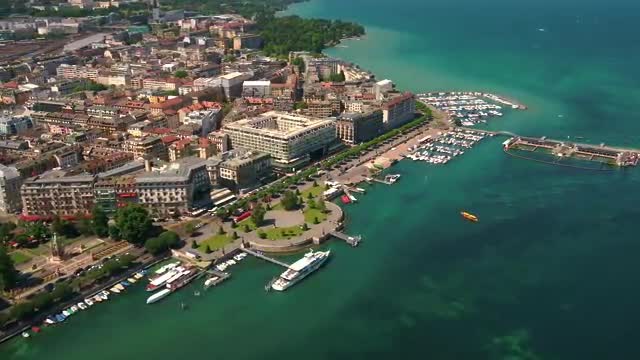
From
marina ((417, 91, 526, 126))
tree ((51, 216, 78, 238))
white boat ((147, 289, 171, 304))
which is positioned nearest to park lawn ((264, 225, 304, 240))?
white boat ((147, 289, 171, 304))

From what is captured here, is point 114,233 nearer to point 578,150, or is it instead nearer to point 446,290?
point 446,290

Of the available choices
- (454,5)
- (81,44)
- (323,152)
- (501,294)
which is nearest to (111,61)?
(81,44)

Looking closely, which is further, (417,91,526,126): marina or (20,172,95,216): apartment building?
(417,91,526,126): marina

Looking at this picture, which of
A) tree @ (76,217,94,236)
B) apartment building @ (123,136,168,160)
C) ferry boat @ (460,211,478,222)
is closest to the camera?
tree @ (76,217,94,236)

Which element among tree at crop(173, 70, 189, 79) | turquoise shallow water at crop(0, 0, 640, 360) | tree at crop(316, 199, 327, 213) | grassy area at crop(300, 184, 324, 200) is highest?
tree at crop(173, 70, 189, 79)

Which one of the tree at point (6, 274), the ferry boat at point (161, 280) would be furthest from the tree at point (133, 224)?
the tree at point (6, 274)

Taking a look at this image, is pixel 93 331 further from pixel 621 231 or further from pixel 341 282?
pixel 621 231

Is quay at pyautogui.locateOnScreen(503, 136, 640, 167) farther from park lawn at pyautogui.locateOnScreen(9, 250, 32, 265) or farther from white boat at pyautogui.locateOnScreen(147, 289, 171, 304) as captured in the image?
park lawn at pyautogui.locateOnScreen(9, 250, 32, 265)

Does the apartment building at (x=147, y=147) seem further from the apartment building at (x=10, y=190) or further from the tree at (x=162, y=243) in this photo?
the tree at (x=162, y=243)
